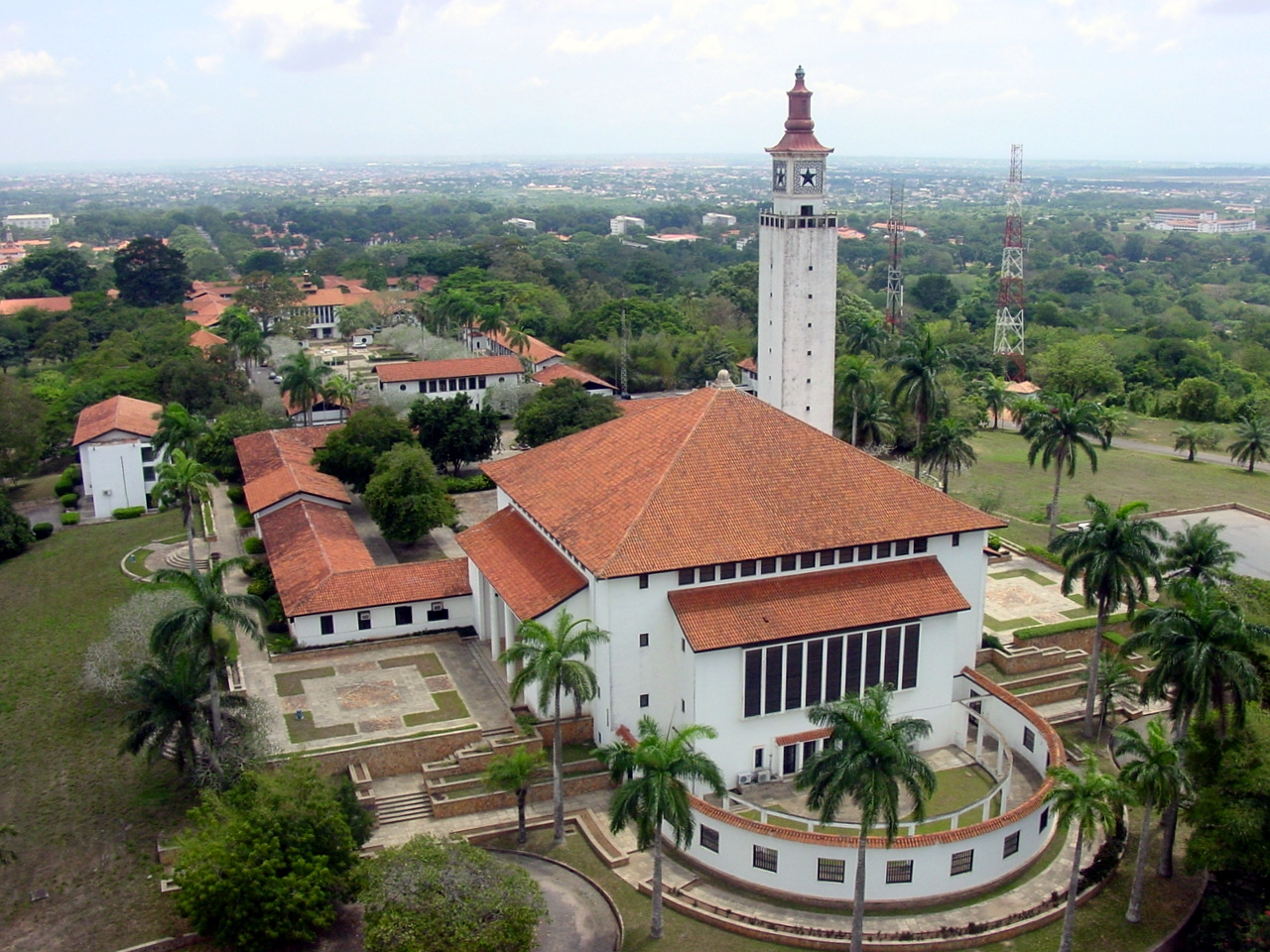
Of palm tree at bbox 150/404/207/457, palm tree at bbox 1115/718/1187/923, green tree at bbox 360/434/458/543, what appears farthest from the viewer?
palm tree at bbox 150/404/207/457

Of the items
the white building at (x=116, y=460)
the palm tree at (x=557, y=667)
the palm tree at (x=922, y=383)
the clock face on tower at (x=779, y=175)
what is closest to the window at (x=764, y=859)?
the palm tree at (x=557, y=667)

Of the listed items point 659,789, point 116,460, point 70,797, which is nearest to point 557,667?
point 659,789

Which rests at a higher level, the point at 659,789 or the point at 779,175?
the point at 779,175

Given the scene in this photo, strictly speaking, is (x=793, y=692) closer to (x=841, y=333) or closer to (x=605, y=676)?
(x=605, y=676)

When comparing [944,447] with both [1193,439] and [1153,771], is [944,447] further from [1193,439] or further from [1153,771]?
[1153,771]

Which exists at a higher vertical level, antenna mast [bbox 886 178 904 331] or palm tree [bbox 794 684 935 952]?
antenna mast [bbox 886 178 904 331]

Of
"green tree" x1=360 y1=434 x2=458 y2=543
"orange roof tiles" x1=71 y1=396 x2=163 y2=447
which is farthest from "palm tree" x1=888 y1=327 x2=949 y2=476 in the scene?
"orange roof tiles" x1=71 y1=396 x2=163 y2=447

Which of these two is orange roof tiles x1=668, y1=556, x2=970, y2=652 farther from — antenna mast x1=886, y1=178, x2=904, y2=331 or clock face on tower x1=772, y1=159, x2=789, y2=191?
antenna mast x1=886, y1=178, x2=904, y2=331
